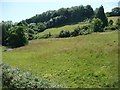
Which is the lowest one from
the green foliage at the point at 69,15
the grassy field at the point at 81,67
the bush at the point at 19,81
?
the grassy field at the point at 81,67

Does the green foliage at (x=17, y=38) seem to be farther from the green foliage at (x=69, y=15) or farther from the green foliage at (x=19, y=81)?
the green foliage at (x=19, y=81)

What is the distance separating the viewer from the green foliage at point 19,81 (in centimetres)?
1730

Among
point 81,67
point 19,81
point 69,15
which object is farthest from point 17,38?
point 69,15

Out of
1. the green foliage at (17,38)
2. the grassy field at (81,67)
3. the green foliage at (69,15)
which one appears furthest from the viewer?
the green foliage at (69,15)

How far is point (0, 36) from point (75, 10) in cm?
5581

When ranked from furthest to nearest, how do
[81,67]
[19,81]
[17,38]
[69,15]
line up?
[69,15], [17,38], [81,67], [19,81]

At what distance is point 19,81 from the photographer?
17.8 metres

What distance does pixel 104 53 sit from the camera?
3494cm

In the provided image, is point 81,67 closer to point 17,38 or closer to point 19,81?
point 19,81

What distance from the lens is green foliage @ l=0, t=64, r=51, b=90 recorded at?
56.8ft

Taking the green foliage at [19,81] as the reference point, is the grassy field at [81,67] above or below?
below

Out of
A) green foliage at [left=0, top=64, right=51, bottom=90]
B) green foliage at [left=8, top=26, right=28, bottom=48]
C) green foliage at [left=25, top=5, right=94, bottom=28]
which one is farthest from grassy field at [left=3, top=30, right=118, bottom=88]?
green foliage at [left=25, top=5, right=94, bottom=28]

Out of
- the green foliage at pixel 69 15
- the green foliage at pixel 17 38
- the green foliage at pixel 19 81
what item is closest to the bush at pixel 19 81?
the green foliage at pixel 19 81

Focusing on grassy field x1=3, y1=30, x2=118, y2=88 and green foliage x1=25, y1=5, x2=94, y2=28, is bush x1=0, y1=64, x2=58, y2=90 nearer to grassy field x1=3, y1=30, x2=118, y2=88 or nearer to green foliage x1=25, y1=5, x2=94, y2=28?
grassy field x1=3, y1=30, x2=118, y2=88
